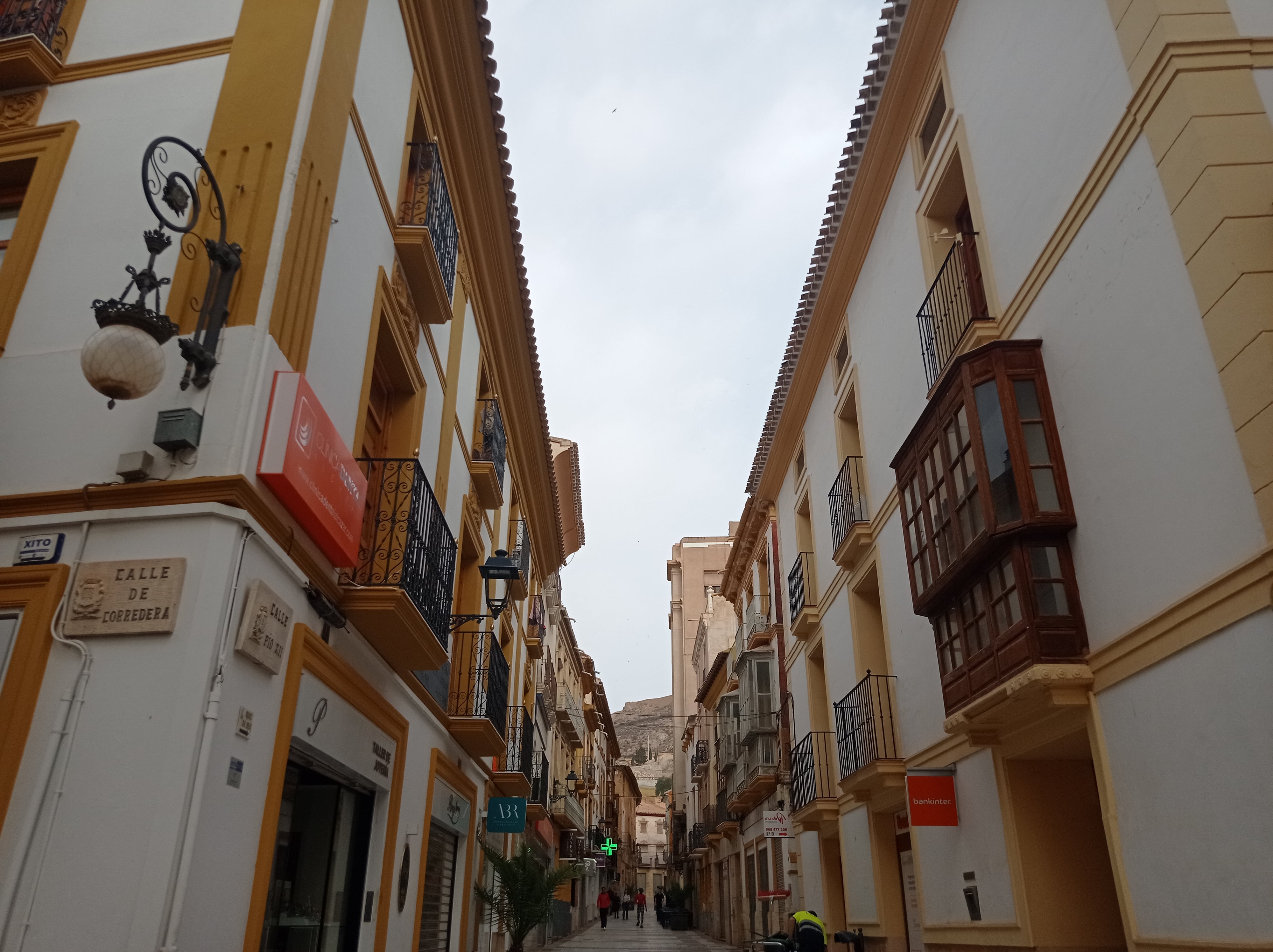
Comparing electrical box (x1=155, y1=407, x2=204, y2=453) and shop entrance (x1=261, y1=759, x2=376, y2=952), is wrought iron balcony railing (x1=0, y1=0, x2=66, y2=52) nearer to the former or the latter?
electrical box (x1=155, y1=407, x2=204, y2=453)

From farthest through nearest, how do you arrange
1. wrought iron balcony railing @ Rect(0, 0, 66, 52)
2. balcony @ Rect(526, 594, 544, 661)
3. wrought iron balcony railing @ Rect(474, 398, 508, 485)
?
balcony @ Rect(526, 594, 544, 661) → wrought iron balcony railing @ Rect(474, 398, 508, 485) → wrought iron balcony railing @ Rect(0, 0, 66, 52)

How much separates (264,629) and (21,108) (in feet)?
15.1

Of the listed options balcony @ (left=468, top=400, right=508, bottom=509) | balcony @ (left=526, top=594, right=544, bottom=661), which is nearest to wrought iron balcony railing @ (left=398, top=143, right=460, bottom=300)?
balcony @ (left=468, top=400, right=508, bottom=509)

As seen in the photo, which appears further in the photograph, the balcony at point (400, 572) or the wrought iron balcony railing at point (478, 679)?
the wrought iron balcony railing at point (478, 679)

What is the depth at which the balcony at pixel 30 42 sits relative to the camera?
6.66 m

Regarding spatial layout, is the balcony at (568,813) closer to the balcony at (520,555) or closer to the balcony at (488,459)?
the balcony at (520,555)

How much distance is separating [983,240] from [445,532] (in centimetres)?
583

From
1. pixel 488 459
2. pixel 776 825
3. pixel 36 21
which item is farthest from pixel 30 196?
pixel 776 825

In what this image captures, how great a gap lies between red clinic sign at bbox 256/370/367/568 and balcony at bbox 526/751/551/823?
11.3 metres

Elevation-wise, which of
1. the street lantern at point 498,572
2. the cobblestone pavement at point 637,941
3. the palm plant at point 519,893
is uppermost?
the street lantern at point 498,572

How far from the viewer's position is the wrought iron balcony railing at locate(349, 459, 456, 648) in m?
7.35

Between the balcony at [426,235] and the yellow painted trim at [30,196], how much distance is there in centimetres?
264

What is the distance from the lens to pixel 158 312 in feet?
16.8

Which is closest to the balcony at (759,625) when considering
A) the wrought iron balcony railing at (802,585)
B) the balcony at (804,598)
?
the wrought iron balcony railing at (802,585)
